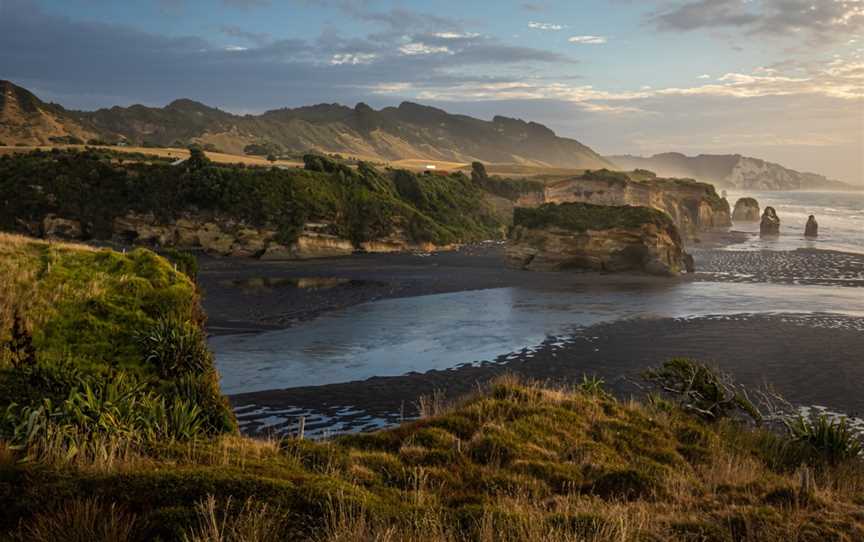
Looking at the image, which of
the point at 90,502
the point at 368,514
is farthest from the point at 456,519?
the point at 90,502

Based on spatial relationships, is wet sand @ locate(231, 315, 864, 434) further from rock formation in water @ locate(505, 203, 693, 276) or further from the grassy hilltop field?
rock formation in water @ locate(505, 203, 693, 276)

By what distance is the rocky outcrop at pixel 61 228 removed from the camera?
65.6 m

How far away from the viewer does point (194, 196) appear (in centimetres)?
6962

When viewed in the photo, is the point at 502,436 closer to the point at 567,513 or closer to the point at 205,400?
the point at 567,513

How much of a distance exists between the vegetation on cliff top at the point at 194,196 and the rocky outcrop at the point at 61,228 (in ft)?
2.26

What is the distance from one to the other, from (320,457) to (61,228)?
6559 centimetres

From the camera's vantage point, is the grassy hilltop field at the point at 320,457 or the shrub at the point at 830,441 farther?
the shrub at the point at 830,441

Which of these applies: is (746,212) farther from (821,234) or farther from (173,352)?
(173,352)

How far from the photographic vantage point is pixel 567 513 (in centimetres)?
867

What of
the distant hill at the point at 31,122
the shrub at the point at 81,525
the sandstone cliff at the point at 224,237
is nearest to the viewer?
the shrub at the point at 81,525

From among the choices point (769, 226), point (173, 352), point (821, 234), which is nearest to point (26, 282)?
point (173, 352)

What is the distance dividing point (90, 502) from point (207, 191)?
66.8m

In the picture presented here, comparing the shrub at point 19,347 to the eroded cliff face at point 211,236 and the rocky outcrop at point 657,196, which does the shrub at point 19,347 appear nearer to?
the eroded cliff face at point 211,236

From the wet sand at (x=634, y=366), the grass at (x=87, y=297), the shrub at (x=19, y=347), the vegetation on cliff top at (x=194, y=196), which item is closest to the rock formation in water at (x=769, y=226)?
the vegetation on cliff top at (x=194, y=196)
